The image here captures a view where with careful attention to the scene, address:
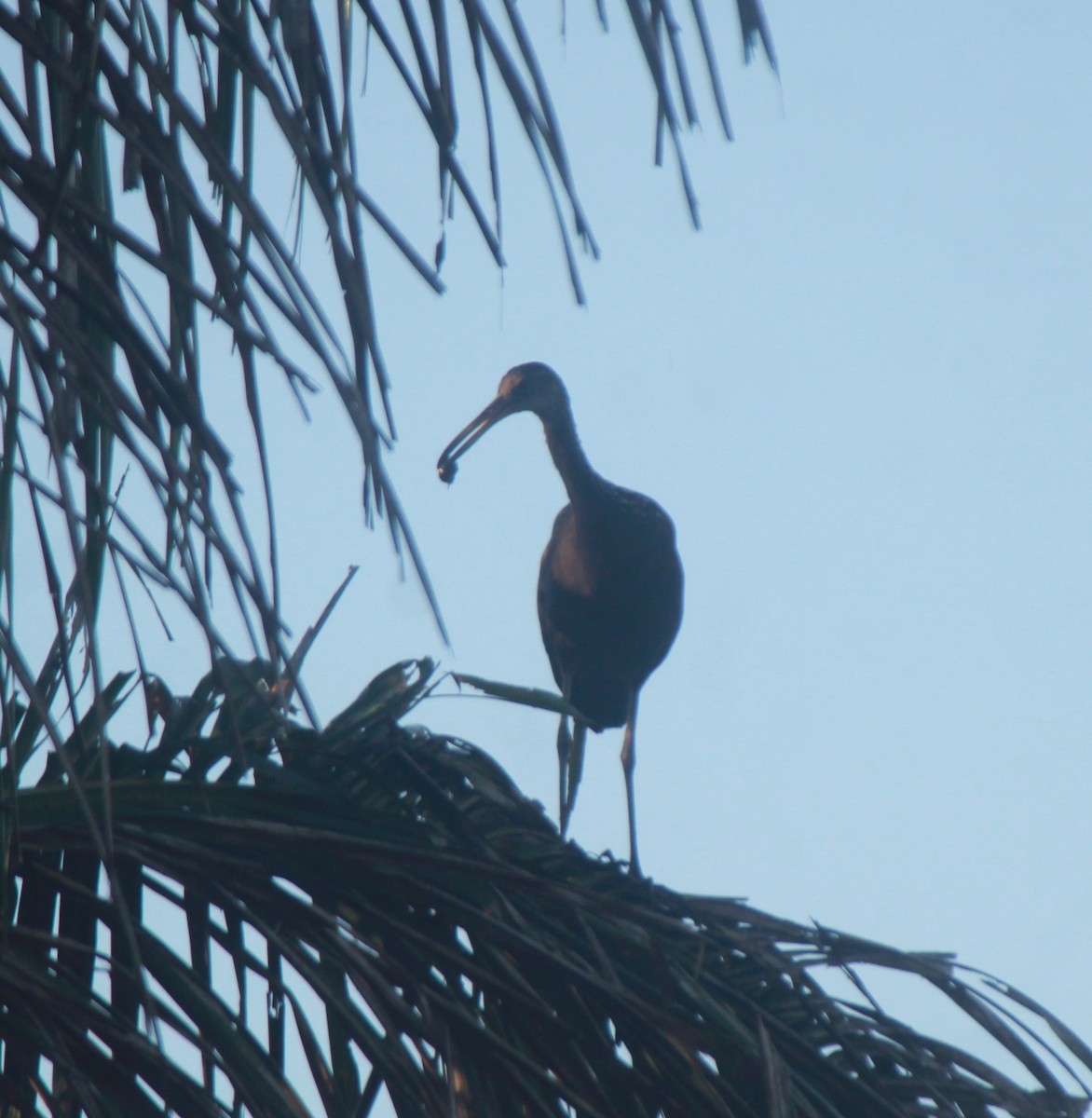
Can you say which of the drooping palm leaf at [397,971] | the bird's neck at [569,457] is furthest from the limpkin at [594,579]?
the drooping palm leaf at [397,971]

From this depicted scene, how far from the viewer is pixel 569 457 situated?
649 centimetres

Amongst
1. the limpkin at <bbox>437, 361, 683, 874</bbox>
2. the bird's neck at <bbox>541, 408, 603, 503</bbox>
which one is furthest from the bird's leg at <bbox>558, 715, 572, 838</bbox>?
the bird's neck at <bbox>541, 408, 603, 503</bbox>

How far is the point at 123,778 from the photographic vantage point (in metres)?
2.05

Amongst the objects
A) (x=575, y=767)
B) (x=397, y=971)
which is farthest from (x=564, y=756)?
(x=397, y=971)

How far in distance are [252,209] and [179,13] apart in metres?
0.21

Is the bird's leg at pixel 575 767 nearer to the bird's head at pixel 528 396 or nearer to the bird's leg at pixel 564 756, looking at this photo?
the bird's leg at pixel 564 756

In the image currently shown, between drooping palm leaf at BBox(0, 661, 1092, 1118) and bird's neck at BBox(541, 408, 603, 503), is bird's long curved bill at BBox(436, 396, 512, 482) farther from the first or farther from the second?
drooping palm leaf at BBox(0, 661, 1092, 1118)

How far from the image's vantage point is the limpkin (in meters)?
6.46

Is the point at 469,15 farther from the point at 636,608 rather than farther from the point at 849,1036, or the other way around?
the point at 636,608

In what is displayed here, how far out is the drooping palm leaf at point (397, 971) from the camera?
1.67m

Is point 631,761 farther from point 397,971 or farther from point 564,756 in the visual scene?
point 397,971

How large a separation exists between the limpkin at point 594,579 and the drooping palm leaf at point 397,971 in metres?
4.06

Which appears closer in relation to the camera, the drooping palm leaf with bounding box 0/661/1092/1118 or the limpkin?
the drooping palm leaf with bounding box 0/661/1092/1118

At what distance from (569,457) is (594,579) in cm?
49
